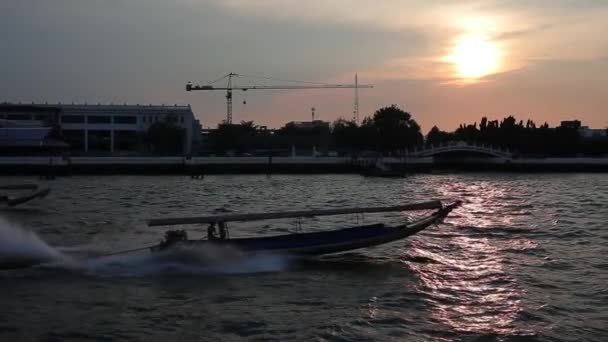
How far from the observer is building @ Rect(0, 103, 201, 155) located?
11569cm

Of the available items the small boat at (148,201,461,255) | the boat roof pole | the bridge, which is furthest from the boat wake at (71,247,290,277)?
the bridge

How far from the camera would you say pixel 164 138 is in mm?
109250

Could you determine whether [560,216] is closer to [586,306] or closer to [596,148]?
[586,306]

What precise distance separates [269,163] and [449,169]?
2585cm

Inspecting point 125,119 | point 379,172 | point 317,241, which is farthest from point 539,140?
point 317,241

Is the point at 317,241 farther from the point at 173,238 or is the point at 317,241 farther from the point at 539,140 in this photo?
the point at 539,140

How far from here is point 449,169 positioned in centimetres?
9569

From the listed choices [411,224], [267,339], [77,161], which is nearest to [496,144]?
[77,161]

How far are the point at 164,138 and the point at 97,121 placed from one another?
1586cm

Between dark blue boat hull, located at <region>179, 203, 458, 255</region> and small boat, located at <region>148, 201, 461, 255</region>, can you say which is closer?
small boat, located at <region>148, 201, 461, 255</region>

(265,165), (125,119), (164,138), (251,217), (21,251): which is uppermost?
(125,119)

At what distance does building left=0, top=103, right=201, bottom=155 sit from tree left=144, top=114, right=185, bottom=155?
172 inches

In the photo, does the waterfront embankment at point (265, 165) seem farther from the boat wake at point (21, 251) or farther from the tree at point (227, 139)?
the boat wake at point (21, 251)

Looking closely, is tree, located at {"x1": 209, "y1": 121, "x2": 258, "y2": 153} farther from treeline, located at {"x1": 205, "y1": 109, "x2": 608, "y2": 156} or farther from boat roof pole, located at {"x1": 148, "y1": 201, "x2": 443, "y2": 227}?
boat roof pole, located at {"x1": 148, "y1": 201, "x2": 443, "y2": 227}
